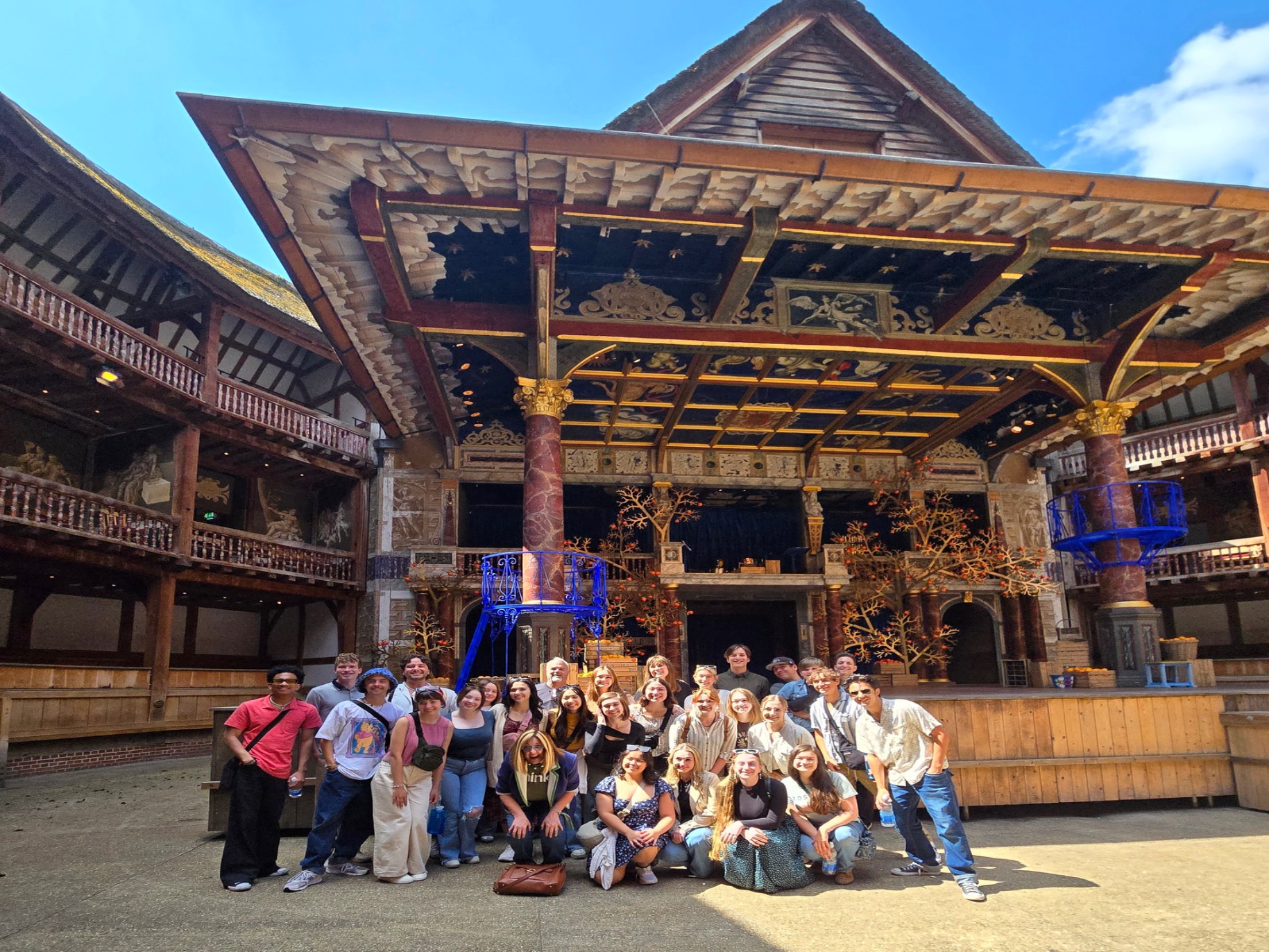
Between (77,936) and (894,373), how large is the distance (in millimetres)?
12531

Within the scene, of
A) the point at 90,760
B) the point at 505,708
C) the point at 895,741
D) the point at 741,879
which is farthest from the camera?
the point at 90,760

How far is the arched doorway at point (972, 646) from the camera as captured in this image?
61.9ft

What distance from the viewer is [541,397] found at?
10.5 m

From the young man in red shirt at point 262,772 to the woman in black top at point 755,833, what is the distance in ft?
9.37

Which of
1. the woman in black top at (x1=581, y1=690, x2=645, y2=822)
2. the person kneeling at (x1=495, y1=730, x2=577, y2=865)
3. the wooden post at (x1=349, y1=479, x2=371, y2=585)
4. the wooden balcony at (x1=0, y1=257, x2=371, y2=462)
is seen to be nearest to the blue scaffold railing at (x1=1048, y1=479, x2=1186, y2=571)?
the woman in black top at (x1=581, y1=690, x2=645, y2=822)

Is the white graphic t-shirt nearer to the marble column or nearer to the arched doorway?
the marble column

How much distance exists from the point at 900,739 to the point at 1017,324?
8.23 meters

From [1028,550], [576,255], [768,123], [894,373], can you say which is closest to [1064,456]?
[1028,550]

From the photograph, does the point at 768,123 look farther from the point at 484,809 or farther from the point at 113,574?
the point at 113,574

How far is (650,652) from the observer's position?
58.9 ft

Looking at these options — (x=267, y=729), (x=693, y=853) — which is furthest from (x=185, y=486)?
(x=693, y=853)

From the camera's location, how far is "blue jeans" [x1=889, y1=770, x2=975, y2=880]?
525 cm

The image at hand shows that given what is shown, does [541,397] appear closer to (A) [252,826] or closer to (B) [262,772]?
(B) [262,772]

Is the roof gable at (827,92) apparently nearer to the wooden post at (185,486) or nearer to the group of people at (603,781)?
the group of people at (603,781)
